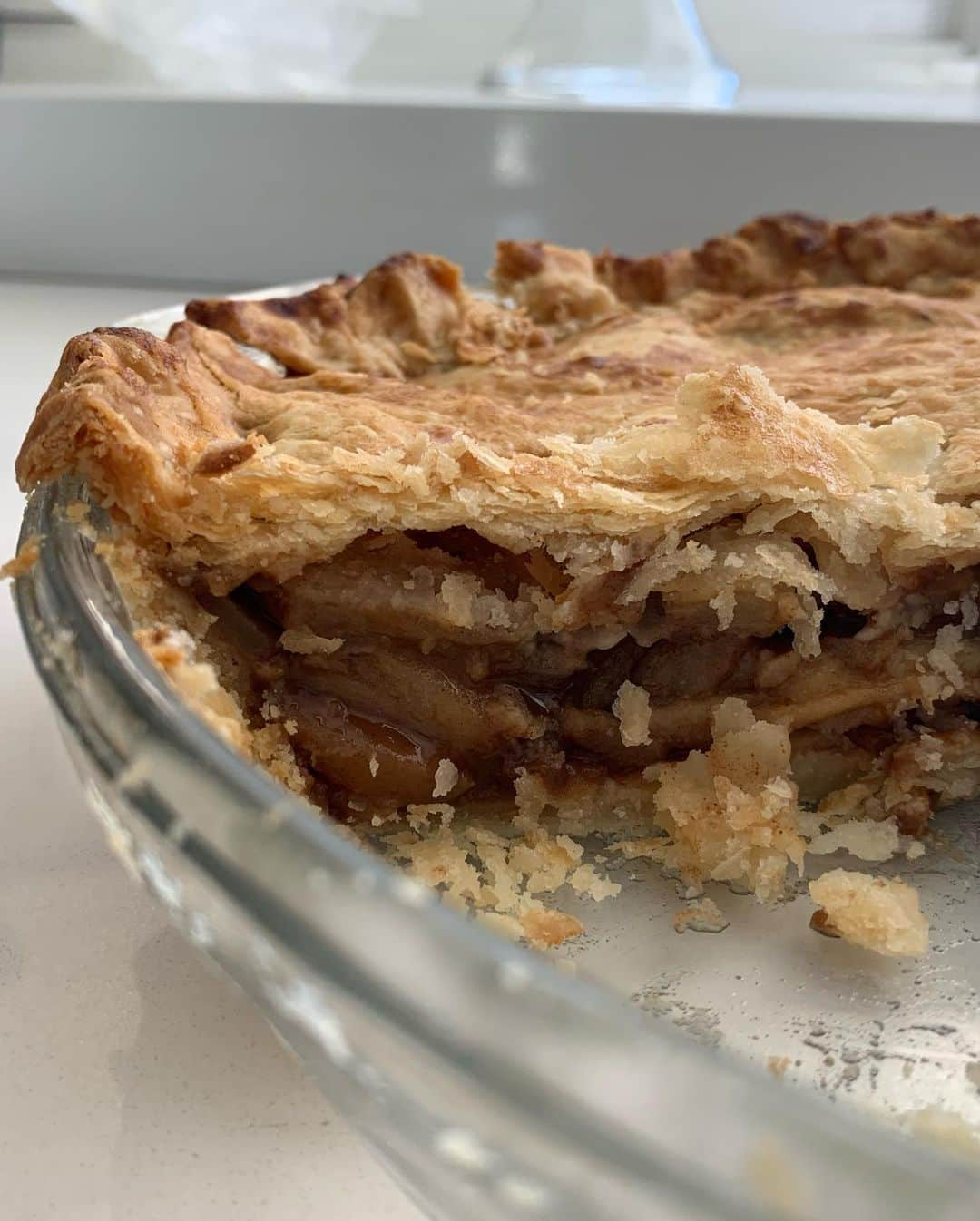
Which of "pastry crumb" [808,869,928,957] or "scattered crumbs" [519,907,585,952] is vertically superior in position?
"pastry crumb" [808,869,928,957]

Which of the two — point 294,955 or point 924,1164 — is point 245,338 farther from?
point 924,1164

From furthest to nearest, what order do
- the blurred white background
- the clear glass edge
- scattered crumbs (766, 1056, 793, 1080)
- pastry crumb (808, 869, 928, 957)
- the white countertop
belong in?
the blurred white background < pastry crumb (808, 869, 928, 957) < scattered crumbs (766, 1056, 793, 1080) < the white countertop < the clear glass edge

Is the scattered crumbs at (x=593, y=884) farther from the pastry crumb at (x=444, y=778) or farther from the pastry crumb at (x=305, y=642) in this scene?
the pastry crumb at (x=305, y=642)

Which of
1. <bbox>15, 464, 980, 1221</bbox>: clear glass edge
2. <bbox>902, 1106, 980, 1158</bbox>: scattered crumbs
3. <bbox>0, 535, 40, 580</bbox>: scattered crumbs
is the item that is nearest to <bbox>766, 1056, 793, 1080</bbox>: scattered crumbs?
<bbox>902, 1106, 980, 1158</bbox>: scattered crumbs

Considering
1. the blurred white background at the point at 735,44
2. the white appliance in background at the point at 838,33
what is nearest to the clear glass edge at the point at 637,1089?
the blurred white background at the point at 735,44

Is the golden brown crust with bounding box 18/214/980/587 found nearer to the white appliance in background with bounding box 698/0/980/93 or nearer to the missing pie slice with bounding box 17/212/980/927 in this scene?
the missing pie slice with bounding box 17/212/980/927

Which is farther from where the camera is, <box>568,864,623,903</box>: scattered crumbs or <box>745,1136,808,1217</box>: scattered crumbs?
<box>568,864,623,903</box>: scattered crumbs
